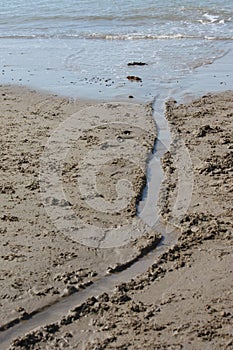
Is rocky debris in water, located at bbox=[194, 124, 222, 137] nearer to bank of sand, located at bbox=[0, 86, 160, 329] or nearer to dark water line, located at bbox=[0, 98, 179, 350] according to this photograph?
bank of sand, located at bbox=[0, 86, 160, 329]

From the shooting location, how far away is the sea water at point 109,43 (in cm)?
900

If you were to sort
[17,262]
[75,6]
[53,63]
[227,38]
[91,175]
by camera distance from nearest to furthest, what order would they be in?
1. [17,262]
2. [91,175]
3. [53,63]
4. [227,38]
5. [75,6]

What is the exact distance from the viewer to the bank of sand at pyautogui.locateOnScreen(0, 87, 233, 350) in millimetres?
3297

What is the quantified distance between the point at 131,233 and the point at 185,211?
60 cm

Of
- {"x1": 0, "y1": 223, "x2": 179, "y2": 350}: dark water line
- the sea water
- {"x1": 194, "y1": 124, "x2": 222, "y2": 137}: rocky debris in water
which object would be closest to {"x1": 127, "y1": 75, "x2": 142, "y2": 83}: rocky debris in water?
the sea water

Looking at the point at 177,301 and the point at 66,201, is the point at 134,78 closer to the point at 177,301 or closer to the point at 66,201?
the point at 66,201

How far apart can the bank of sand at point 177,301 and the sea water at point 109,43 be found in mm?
3642

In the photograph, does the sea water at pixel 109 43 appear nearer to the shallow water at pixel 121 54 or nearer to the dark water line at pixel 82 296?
the shallow water at pixel 121 54

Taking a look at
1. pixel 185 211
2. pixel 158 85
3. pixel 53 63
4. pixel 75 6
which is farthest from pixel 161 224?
pixel 75 6

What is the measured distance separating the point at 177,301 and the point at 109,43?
9.69m

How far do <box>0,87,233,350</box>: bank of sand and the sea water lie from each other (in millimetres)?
3642

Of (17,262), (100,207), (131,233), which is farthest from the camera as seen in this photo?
(100,207)

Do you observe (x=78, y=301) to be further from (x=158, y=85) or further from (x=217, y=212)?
(x=158, y=85)

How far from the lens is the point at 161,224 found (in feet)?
15.2
